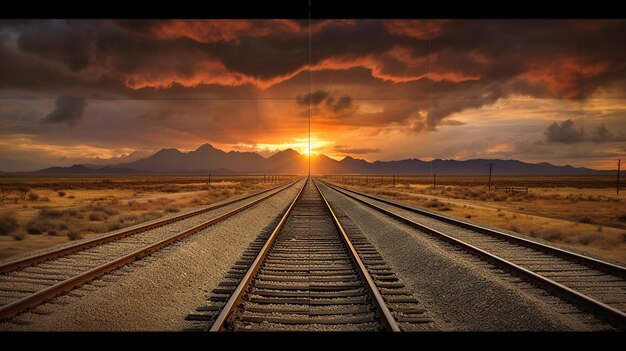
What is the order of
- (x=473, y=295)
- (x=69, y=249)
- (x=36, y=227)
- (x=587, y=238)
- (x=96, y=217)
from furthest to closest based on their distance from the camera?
(x=96, y=217) < (x=36, y=227) < (x=587, y=238) < (x=69, y=249) < (x=473, y=295)

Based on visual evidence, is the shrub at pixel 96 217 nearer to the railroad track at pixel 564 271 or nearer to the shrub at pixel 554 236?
the railroad track at pixel 564 271

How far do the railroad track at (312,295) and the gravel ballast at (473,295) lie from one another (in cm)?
42

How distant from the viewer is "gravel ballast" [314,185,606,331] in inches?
222

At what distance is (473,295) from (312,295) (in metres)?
2.74

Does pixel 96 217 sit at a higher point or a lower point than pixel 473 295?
lower

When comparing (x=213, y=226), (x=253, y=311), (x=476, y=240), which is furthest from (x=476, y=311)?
(x=213, y=226)

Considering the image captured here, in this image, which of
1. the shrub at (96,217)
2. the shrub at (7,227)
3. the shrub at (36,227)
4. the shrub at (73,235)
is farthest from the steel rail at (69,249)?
the shrub at (96,217)

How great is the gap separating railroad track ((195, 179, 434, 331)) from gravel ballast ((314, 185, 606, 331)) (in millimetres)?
417

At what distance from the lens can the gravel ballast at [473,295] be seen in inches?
222

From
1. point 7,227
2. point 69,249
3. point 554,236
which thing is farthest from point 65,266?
point 554,236

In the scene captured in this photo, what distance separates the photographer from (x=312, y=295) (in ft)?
21.9

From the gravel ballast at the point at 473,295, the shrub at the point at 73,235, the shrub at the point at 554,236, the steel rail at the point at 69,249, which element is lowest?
the shrub at the point at 554,236

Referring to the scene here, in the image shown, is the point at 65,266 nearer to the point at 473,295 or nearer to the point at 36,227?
the point at 473,295

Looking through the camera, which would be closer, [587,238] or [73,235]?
[73,235]
